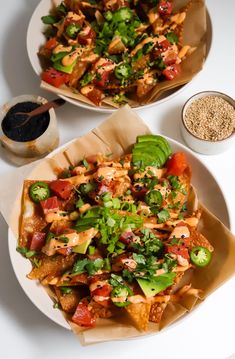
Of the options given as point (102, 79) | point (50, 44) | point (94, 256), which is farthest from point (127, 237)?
point (50, 44)

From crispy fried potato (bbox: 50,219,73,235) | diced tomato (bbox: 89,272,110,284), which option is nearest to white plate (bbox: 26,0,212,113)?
crispy fried potato (bbox: 50,219,73,235)

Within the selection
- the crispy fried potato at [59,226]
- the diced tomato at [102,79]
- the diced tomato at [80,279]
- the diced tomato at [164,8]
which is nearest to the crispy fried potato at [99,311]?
the diced tomato at [80,279]

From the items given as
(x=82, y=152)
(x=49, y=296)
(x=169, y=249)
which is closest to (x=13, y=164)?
(x=82, y=152)

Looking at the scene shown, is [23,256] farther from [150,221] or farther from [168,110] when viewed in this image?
[168,110]

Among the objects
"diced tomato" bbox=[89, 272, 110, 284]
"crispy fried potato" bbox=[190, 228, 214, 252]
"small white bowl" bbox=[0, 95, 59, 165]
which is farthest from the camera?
"small white bowl" bbox=[0, 95, 59, 165]

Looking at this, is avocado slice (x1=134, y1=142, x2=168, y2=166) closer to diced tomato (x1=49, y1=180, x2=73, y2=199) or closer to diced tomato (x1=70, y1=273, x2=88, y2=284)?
diced tomato (x1=49, y1=180, x2=73, y2=199)
